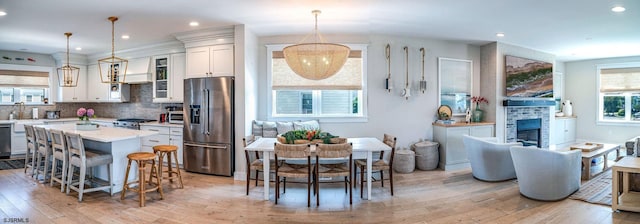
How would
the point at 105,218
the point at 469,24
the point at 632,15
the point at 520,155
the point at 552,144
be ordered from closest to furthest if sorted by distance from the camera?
1. the point at 105,218
2. the point at 520,155
3. the point at 632,15
4. the point at 469,24
5. the point at 552,144

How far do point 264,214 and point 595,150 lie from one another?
5676mm

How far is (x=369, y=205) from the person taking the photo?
3568mm

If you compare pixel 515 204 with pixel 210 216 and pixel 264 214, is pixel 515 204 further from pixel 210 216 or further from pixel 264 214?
pixel 210 216

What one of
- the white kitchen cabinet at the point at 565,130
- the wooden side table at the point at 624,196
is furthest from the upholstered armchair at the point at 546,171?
the white kitchen cabinet at the point at 565,130

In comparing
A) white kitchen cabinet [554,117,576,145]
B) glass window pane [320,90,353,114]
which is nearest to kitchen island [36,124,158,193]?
glass window pane [320,90,353,114]

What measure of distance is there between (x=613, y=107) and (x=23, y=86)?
14.2m

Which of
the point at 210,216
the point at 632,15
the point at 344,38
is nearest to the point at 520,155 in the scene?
the point at 632,15

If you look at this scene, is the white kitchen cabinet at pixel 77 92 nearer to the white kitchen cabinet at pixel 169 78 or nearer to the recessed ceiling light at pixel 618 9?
the white kitchen cabinet at pixel 169 78

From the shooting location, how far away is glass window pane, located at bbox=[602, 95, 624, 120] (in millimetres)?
7762

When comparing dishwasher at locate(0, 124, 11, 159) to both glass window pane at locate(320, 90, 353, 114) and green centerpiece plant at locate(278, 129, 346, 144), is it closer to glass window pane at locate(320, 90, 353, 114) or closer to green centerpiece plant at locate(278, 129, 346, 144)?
green centerpiece plant at locate(278, 129, 346, 144)

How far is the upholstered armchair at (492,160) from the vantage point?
4.50 meters

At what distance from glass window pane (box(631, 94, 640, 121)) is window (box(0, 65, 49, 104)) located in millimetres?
14120

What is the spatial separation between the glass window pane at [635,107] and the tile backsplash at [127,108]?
10674 millimetres

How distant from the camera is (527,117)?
21.7ft
